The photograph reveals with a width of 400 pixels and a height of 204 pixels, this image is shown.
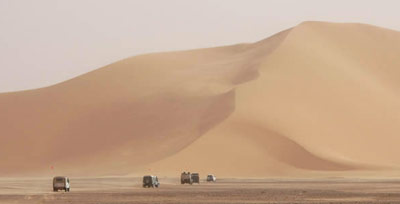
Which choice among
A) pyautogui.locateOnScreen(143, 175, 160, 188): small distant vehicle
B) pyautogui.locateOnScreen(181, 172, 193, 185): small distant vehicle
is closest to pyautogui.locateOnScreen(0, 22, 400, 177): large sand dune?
pyautogui.locateOnScreen(181, 172, 193, 185): small distant vehicle

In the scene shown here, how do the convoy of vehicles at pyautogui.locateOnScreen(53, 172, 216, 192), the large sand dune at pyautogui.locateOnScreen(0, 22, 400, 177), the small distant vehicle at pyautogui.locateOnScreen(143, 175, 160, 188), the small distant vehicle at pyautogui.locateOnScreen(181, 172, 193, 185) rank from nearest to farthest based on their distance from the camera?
the convoy of vehicles at pyautogui.locateOnScreen(53, 172, 216, 192) → the small distant vehicle at pyautogui.locateOnScreen(143, 175, 160, 188) → the small distant vehicle at pyautogui.locateOnScreen(181, 172, 193, 185) → the large sand dune at pyautogui.locateOnScreen(0, 22, 400, 177)

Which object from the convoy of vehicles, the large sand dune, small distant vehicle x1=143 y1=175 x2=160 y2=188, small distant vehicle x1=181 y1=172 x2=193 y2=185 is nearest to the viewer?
the convoy of vehicles

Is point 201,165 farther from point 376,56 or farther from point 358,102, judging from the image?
point 376,56

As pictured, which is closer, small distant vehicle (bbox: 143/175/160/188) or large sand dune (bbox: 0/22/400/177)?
small distant vehicle (bbox: 143/175/160/188)

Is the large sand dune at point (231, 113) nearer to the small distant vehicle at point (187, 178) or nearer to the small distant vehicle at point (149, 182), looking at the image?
the small distant vehicle at point (187, 178)

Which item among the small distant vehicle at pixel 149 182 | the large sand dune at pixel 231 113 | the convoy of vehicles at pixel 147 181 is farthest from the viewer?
the large sand dune at pixel 231 113

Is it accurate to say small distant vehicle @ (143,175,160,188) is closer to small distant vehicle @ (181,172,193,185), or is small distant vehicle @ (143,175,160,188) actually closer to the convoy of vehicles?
the convoy of vehicles

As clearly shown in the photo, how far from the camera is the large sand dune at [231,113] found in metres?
139

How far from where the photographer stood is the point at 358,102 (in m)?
155

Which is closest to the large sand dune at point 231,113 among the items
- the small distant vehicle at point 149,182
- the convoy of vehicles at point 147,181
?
the convoy of vehicles at point 147,181

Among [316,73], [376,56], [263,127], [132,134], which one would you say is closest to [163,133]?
[132,134]

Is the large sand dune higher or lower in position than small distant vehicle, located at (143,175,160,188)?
higher

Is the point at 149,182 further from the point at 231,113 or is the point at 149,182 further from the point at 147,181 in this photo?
the point at 231,113

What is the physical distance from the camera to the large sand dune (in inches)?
5468
